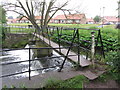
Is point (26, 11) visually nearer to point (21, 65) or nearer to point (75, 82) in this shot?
point (21, 65)

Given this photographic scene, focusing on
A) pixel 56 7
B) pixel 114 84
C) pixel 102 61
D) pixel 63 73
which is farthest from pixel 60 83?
pixel 56 7

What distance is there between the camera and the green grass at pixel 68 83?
210cm

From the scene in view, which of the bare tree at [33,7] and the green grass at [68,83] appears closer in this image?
the green grass at [68,83]

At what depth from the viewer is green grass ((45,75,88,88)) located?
2.10 m

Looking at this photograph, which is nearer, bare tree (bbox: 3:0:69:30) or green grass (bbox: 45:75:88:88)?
green grass (bbox: 45:75:88:88)

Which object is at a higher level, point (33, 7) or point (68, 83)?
point (33, 7)

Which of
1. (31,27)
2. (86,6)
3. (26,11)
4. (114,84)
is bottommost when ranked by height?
(114,84)

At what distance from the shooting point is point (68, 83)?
2.21 m

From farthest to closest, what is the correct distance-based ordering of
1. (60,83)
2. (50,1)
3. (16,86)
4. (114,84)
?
(50,1), (114,84), (60,83), (16,86)

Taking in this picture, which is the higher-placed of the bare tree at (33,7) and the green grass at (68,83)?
the bare tree at (33,7)

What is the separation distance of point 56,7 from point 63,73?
39.0ft

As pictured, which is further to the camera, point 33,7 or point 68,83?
point 33,7

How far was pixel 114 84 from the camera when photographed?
236cm

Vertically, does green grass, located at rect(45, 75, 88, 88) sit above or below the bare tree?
below
